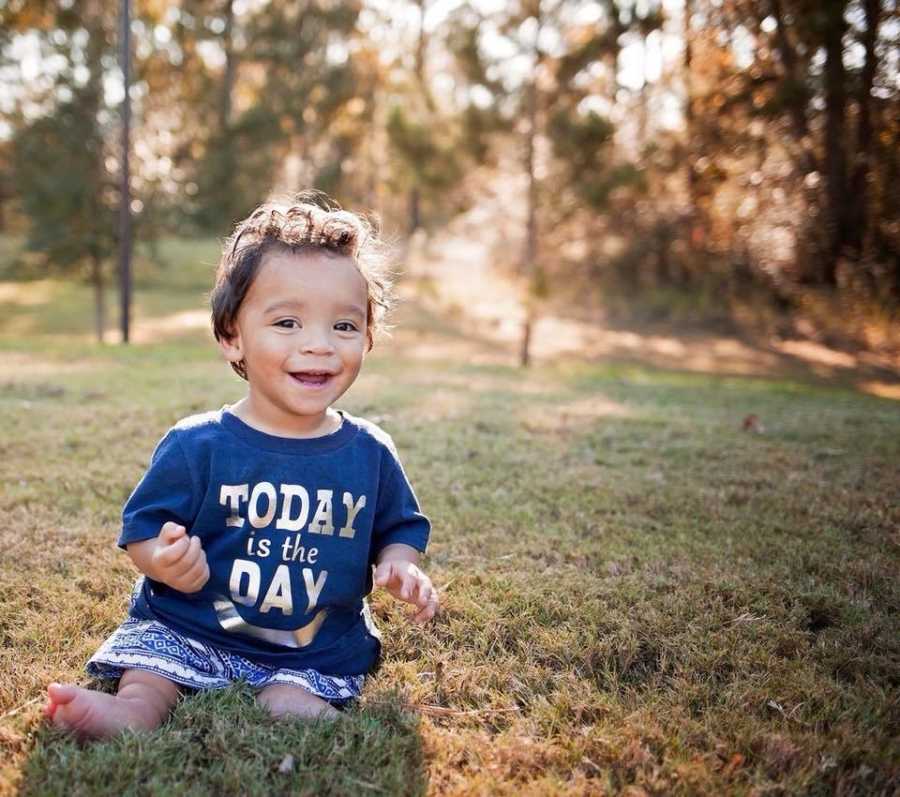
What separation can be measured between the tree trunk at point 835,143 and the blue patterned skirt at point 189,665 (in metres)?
11.5

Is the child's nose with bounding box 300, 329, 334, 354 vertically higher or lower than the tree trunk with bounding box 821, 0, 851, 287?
lower

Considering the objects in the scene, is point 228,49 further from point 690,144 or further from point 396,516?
point 396,516

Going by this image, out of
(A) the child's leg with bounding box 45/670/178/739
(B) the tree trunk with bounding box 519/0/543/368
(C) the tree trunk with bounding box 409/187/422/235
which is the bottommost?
(A) the child's leg with bounding box 45/670/178/739

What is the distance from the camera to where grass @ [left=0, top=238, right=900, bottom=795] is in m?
1.63

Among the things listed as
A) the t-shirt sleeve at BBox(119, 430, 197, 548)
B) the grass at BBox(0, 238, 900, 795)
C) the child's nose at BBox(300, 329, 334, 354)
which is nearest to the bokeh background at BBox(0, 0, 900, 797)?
the grass at BBox(0, 238, 900, 795)

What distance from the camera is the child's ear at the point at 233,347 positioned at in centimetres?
209

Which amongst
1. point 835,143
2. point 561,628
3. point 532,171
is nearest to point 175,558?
point 561,628

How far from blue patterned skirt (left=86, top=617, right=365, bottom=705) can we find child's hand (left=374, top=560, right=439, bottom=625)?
27 cm

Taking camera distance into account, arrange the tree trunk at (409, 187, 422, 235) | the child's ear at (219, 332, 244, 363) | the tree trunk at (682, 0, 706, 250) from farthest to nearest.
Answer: the tree trunk at (409, 187, 422, 235) < the tree trunk at (682, 0, 706, 250) < the child's ear at (219, 332, 244, 363)

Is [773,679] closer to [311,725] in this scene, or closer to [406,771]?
[406,771]

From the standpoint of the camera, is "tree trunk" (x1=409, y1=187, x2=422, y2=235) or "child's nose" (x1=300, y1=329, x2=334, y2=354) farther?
"tree trunk" (x1=409, y1=187, x2=422, y2=235)

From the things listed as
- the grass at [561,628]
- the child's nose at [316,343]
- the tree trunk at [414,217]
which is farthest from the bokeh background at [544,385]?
the tree trunk at [414,217]

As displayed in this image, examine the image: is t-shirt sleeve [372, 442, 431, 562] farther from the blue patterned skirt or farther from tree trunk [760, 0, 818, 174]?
tree trunk [760, 0, 818, 174]

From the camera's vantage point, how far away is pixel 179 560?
1766 mm
